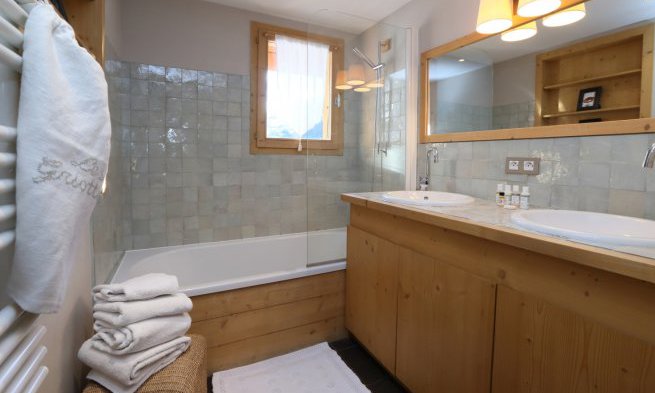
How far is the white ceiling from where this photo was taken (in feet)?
7.95

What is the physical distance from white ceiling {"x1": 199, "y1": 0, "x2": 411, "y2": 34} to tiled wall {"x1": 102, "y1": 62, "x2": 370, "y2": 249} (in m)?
0.57

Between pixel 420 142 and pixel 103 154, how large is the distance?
2.07 meters

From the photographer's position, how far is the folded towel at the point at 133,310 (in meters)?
1.04

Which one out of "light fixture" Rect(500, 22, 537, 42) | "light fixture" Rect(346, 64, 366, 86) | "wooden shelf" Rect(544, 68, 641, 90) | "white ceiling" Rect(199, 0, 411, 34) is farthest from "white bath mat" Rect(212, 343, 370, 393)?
"white ceiling" Rect(199, 0, 411, 34)

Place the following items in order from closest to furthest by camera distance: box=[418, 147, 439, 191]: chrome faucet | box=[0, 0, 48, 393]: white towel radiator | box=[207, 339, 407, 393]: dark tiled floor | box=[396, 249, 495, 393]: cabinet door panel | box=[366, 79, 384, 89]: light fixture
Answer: box=[0, 0, 48, 393]: white towel radiator → box=[396, 249, 495, 393]: cabinet door panel → box=[207, 339, 407, 393]: dark tiled floor → box=[418, 147, 439, 191]: chrome faucet → box=[366, 79, 384, 89]: light fixture

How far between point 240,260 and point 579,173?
93.9 inches

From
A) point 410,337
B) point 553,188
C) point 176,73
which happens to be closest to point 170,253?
point 176,73

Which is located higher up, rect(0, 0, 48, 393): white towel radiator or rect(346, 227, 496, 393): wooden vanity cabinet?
rect(0, 0, 48, 393): white towel radiator

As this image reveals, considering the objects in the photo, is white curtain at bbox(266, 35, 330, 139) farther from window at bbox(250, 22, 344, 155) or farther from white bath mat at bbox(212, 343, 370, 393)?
white bath mat at bbox(212, 343, 370, 393)

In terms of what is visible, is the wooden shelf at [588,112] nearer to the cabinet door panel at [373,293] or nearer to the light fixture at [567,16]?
the light fixture at [567,16]

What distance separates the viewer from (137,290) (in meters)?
1.11

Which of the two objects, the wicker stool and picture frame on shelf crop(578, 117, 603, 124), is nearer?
the wicker stool

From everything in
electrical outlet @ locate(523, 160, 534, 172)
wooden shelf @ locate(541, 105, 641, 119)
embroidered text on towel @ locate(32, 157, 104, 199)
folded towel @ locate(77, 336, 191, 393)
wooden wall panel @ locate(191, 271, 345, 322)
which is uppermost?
wooden shelf @ locate(541, 105, 641, 119)

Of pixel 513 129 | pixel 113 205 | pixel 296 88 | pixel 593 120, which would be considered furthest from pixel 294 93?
pixel 593 120
